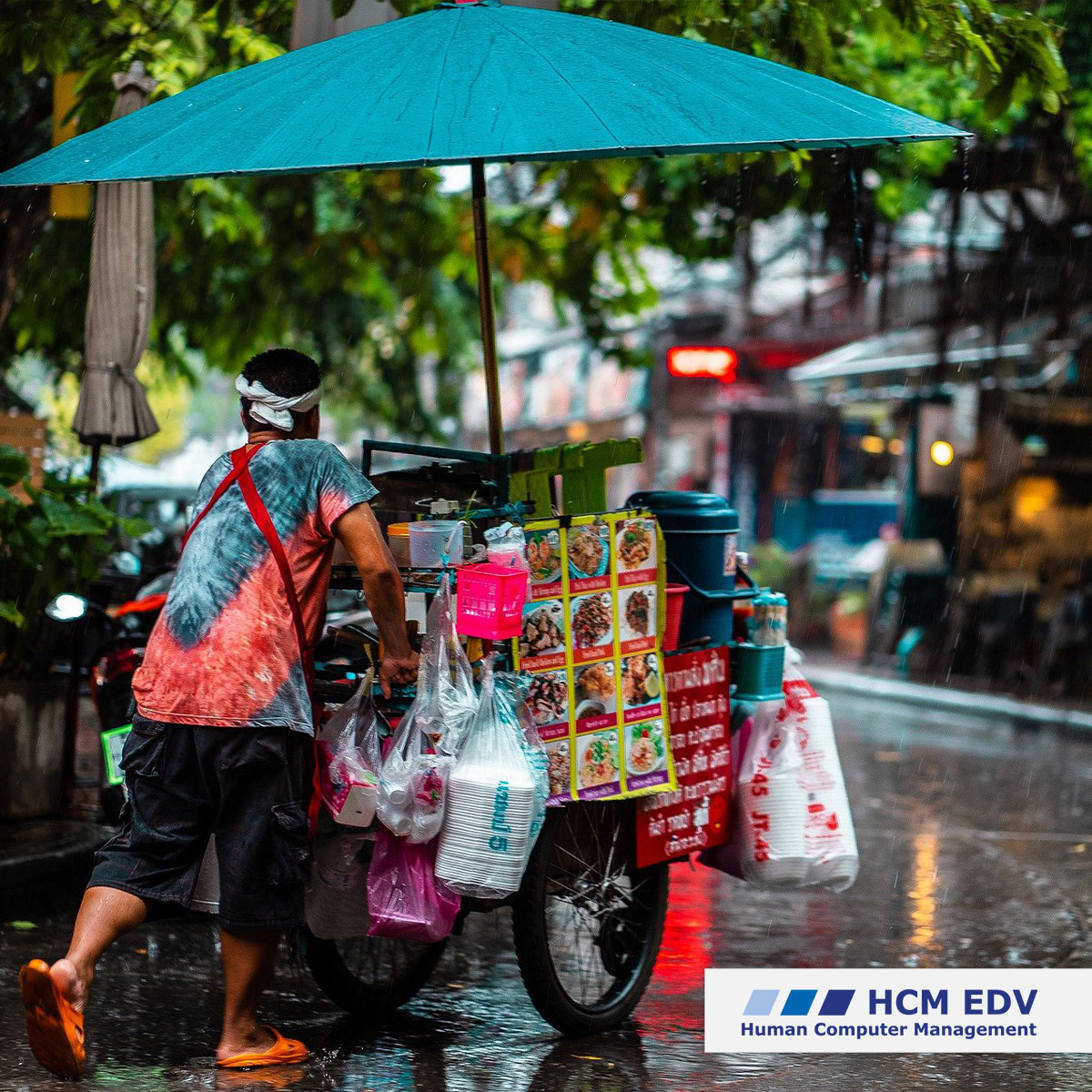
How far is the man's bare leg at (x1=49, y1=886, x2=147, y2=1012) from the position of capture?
11.9 feet

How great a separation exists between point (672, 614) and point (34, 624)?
304 cm

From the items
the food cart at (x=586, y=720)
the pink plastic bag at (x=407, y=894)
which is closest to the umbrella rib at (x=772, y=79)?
the food cart at (x=586, y=720)

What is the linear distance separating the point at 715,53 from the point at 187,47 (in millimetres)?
4774

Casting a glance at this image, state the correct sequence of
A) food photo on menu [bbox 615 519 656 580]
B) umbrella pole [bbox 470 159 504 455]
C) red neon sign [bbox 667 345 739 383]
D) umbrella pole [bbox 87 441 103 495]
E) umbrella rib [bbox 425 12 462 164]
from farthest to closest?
red neon sign [bbox 667 345 739 383]
umbrella pole [bbox 87 441 103 495]
umbrella pole [bbox 470 159 504 455]
food photo on menu [bbox 615 519 656 580]
umbrella rib [bbox 425 12 462 164]

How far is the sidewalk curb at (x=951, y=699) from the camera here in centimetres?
1365

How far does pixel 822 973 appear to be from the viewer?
393 centimetres

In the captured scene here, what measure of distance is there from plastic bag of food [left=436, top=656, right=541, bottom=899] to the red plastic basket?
2.88 ft

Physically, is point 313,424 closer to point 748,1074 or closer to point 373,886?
point 373,886

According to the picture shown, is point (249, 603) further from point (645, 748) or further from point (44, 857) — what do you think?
point (44, 857)

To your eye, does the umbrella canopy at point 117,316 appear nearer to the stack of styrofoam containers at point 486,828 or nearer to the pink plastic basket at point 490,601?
the pink plastic basket at point 490,601

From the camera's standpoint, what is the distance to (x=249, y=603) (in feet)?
12.7

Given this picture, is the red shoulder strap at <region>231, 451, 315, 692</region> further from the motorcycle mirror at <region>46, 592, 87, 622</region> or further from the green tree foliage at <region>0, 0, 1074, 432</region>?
the green tree foliage at <region>0, 0, 1074, 432</region>

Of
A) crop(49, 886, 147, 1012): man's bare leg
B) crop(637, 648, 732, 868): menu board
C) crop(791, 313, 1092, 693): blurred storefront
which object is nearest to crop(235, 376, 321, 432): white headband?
crop(49, 886, 147, 1012): man's bare leg

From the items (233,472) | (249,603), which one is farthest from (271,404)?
(249,603)
